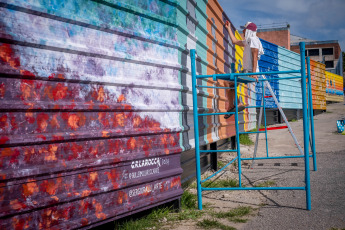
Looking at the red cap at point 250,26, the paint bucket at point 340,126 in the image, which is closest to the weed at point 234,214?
the red cap at point 250,26

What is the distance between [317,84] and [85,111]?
18.5 meters

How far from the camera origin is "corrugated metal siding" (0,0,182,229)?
2.04 metres

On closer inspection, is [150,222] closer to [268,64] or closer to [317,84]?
[268,64]

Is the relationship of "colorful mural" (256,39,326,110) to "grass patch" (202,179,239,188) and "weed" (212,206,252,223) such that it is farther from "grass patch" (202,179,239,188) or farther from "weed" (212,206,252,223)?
"weed" (212,206,252,223)

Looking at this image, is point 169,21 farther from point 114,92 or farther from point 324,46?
point 324,46

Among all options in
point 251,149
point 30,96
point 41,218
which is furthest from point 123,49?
point 251,149

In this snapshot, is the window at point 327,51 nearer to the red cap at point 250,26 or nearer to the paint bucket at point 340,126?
the paint bucket at point 340,126

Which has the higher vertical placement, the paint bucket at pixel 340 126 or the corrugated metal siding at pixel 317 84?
the corrugated metal siding at pixel 317 84

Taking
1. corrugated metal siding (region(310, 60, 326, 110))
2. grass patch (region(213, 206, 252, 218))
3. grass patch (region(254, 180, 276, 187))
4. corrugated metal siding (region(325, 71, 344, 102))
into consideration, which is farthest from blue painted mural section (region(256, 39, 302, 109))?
corrugated metal siding (region(325, 71, 344, 102))

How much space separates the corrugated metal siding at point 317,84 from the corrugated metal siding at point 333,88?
5315 millimetres

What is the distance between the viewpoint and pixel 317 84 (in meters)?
18.4

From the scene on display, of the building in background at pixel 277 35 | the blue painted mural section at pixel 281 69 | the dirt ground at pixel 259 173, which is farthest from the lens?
the building in background at pixel 277 35

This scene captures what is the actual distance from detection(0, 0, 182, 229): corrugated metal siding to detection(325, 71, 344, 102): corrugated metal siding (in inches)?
957

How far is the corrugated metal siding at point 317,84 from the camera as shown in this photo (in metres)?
17.8
